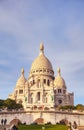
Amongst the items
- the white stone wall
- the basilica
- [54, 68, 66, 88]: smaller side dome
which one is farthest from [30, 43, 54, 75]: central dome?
the white stone wall

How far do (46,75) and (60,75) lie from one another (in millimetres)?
6168

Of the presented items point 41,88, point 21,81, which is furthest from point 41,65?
point 41,88

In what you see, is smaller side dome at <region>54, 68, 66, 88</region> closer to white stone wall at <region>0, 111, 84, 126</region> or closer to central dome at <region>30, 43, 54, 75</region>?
central dome at <region>30, 43, 54, 75</region>

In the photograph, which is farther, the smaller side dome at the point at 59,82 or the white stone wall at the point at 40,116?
the smaller side dome at the point at 59,82

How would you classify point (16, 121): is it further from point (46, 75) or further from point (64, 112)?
point (46, 75)

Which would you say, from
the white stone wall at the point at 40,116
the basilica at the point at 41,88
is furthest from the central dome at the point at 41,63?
the white stone wall at the point at 40,116

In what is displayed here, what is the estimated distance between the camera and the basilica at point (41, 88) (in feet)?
372

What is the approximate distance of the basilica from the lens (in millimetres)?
113494

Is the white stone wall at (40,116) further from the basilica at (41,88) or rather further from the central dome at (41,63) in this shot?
the central dome at (41,63)

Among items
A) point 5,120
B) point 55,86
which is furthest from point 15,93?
point 5,120

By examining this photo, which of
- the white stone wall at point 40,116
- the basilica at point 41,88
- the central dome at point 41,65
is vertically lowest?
the white stone wall at point 40,116

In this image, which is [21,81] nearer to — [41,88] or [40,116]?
[41,88]

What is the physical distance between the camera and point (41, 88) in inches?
4596

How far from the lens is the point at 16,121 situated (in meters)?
83.9
